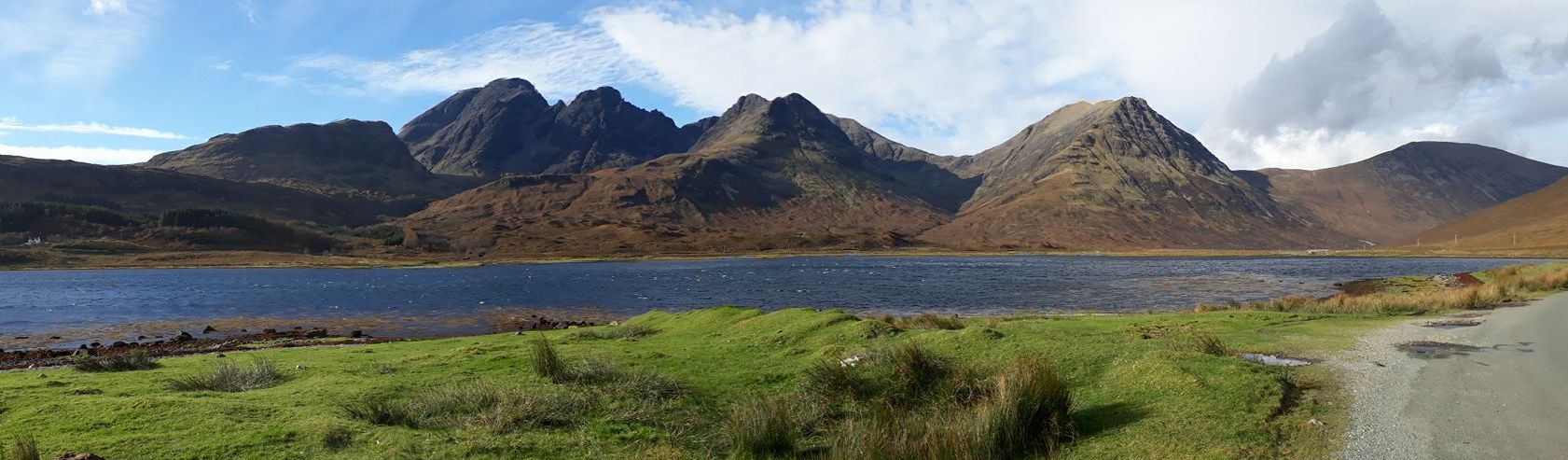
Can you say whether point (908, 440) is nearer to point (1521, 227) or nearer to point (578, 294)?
point (578, 294)

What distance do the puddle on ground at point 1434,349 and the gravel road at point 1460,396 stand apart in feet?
0.06

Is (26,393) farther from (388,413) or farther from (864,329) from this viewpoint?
(864,329)

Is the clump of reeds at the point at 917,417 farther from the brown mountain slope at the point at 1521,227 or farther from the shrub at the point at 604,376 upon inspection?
the brown mountain slope at the point at 1521,227

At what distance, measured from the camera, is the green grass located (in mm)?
9164

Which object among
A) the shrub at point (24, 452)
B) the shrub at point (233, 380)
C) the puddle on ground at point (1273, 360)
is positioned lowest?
the shrub at point (233, 380)

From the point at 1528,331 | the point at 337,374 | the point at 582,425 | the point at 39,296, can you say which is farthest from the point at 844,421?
the point at 39,296

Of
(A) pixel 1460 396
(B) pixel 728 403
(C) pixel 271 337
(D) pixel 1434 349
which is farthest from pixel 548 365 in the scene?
(C) pixel 271 337

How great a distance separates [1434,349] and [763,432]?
1479cm

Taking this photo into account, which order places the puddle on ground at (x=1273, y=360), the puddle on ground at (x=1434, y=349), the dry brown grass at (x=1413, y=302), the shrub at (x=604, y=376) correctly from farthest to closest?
the dry brown grass at (x=1413, y=302) → the puddle on ground at (x=1434, y=349) → the puddle on ground at (x=1273, y=360) → the shrub at (x=604, y=376)

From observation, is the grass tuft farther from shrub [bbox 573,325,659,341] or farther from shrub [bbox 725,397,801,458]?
shrub [bbox 725,397,801,458]

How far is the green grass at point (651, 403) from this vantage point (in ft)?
30.1

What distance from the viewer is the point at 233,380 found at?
13273mm

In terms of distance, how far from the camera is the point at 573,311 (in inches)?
2142

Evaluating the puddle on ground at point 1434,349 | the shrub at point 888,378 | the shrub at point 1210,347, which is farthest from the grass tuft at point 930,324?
the puddle on ground at point 1434,349
